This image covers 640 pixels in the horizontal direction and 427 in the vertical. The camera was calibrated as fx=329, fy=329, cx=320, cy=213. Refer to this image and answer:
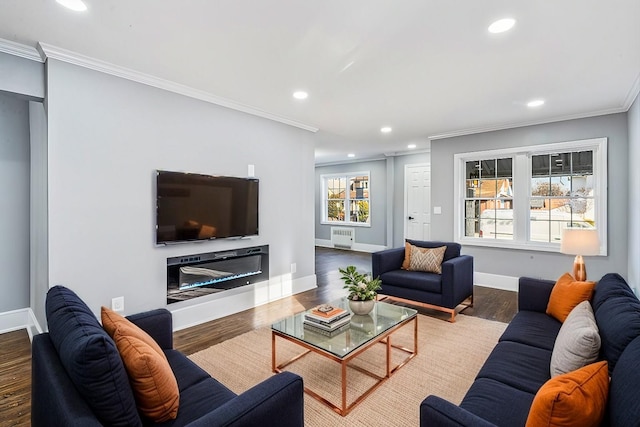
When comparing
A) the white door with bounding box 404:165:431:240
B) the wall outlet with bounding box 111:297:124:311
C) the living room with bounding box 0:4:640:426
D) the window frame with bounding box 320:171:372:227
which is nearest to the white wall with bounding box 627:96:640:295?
the living room with bounding box 0:4:640:426

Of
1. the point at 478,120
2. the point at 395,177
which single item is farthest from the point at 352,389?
the point at 395,177

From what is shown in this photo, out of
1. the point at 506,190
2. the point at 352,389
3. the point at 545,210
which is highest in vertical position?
the point at 506,190

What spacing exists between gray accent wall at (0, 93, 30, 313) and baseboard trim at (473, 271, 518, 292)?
5874 mm

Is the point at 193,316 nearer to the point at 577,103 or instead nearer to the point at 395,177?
the point at 577,103

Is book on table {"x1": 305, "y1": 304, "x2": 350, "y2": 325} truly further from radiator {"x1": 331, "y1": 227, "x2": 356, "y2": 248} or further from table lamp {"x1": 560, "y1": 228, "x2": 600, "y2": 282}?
radiator {"x1": 331, "y1": 227, "x2": 356, "y2": 248}

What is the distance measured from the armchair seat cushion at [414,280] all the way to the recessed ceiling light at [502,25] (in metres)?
2.44

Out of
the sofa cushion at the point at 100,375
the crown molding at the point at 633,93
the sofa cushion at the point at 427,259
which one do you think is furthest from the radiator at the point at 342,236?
the sofa cushion at the point at 100,375

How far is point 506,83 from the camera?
3.19 metres

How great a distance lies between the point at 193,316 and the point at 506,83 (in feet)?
13.0

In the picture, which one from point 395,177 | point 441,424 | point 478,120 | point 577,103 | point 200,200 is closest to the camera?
point 441,424

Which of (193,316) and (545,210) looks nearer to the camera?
(193,316)

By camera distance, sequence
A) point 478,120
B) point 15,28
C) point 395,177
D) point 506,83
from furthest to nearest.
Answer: point 395,177 < point 478,120 < point 506,83 < point 15,28

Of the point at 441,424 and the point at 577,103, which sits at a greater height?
the point at 577,103

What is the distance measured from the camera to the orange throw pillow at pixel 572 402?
1031 millimetres
